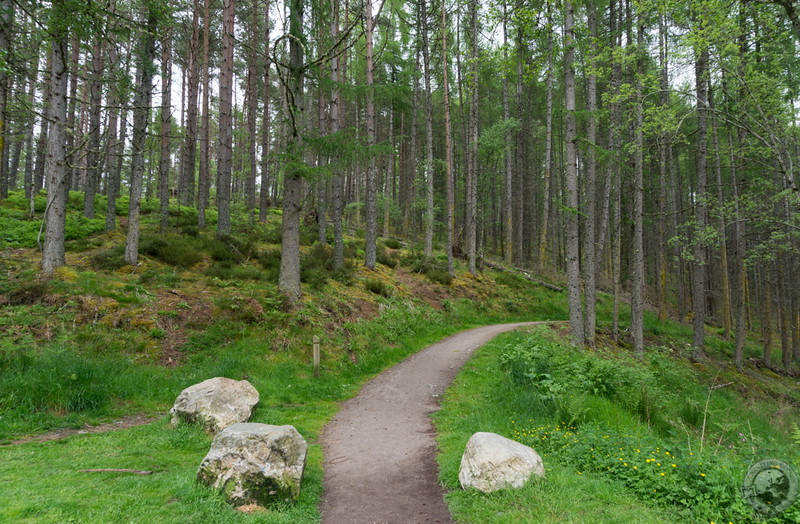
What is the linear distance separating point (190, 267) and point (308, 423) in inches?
300

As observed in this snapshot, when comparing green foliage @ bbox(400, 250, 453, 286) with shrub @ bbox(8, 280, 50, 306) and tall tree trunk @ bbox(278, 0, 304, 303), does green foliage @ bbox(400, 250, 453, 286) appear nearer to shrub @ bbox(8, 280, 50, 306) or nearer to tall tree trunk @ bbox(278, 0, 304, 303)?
tall tree trunk @ bbox(278, 0, 304, 303)

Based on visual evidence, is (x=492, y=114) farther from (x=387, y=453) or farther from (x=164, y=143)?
(x=387, y=453)

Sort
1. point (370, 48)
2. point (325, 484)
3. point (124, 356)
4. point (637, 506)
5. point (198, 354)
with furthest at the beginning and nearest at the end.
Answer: point (370, 48), point (198, 354), point (124, 356), point (325, 484), point (637, 506)

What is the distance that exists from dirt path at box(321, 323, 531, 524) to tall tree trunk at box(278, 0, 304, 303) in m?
4.02

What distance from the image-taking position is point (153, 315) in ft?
28.9

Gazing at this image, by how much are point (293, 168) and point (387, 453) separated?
7558mm

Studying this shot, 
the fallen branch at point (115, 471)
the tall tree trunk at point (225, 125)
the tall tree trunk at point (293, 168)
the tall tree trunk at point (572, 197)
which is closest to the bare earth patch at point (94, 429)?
the fallen branch at point (115, 471)

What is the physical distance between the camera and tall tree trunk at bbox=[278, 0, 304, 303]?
10109 mm

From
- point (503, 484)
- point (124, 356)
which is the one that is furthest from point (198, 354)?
point (503, 484)

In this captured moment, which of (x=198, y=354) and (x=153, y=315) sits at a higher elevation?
(x=153, y=315)

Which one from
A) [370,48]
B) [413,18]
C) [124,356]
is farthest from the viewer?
[413,18]

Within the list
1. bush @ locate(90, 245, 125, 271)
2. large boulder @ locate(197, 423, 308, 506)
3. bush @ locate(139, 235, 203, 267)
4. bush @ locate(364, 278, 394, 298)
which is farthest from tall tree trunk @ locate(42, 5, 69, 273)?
bush @ locate(364, 278, 394, 298)

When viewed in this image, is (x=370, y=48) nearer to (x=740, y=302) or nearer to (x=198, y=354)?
(x=198, y=354)

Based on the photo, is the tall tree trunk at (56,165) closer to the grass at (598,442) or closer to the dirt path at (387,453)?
the dirt path at (387,453)
